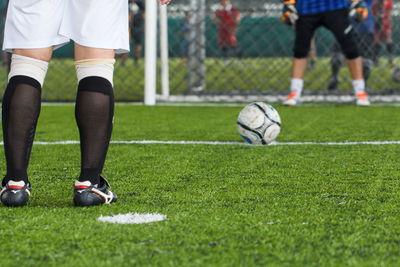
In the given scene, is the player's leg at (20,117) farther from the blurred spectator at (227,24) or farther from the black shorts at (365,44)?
the black shorts at (365,44)

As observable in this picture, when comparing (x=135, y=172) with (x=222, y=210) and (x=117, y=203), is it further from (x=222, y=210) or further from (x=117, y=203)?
(x=222, y=210)

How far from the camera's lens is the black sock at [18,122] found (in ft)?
7.54

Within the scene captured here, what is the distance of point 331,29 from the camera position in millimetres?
6359

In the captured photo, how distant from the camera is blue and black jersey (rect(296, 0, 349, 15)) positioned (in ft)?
20.6

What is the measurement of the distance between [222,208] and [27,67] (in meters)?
0.72

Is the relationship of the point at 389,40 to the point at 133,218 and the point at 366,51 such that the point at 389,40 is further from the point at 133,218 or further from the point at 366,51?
the point at 133,218

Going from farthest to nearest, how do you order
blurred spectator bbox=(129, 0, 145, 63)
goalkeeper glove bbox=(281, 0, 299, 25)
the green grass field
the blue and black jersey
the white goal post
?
blurred spectator bbox=(129, 0, 145, 63) → the white goal post → goalkeeper glove bbox=(281, 0, 299, 25) → the blue and black jersey → the green grass field

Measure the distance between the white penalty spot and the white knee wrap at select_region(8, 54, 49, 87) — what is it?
514 millimetres

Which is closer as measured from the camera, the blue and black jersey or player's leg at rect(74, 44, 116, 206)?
player's leg at rect(74, 44, 116, 206)

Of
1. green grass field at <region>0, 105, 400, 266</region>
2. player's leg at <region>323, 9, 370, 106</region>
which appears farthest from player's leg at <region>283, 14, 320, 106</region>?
green grass field at <region>0, 105, 400, 266</region>

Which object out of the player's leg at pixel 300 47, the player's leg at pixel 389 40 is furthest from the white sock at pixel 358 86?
the player's leg at pixel 389 40

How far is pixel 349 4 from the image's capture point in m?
6.70

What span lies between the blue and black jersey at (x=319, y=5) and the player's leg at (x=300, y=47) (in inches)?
1.6

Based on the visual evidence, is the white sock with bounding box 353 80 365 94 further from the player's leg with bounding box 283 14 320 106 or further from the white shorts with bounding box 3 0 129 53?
the white shorts with bounding box 3 0 129 53
